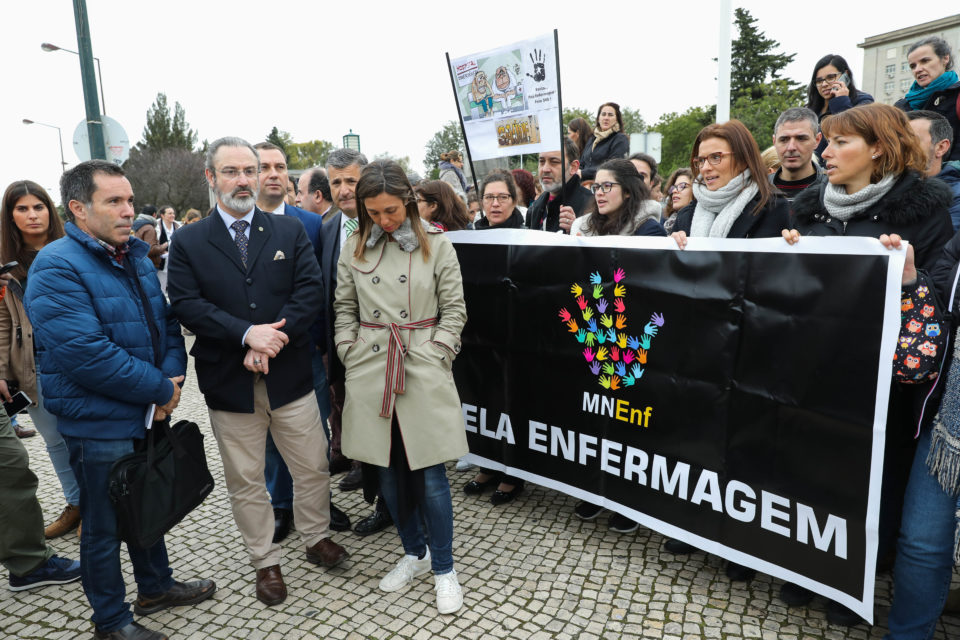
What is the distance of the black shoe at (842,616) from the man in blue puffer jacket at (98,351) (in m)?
3.14

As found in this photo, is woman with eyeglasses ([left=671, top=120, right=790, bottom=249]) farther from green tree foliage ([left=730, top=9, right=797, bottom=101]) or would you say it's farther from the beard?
→ green tree foliage ([left=730, top=9, right=797, bottom=101])

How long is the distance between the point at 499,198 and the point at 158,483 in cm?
279

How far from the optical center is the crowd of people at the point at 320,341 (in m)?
2.63

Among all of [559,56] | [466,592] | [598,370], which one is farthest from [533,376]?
[559,56]

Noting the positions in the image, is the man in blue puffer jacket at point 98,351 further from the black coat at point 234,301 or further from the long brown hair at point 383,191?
the long brown hair at point 383,191

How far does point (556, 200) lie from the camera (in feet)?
16.0

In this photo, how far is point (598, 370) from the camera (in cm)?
359

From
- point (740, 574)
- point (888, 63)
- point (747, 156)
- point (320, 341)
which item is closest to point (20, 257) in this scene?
point (320, 341)

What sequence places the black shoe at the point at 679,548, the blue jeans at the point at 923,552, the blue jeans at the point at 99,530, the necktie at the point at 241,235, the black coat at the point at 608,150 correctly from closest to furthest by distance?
the blue jeans at the point at 923,552 → the blue jeans at the point at 99,530 → the necktie at the point at 241,235 → the black shoe at the point at 679,548 → the black coat at the point at 608,150

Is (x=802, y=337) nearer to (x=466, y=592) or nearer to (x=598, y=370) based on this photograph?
(x=598, y=370)

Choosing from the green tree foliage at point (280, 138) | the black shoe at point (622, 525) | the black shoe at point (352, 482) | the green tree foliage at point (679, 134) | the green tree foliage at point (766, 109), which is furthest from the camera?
the green tree foliage at point (280, 138)

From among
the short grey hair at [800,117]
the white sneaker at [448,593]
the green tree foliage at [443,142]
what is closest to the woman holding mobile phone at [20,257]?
the white sneaker at [448,593]

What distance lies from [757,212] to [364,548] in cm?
293

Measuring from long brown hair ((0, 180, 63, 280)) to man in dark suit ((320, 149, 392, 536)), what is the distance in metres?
1.79
